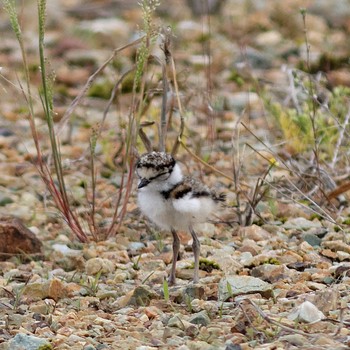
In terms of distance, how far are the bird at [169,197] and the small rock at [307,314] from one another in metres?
0.77

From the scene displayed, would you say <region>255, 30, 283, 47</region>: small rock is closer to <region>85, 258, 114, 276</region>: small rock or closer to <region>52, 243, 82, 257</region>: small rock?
<region>52, 243, 82, 257</region>: small rock

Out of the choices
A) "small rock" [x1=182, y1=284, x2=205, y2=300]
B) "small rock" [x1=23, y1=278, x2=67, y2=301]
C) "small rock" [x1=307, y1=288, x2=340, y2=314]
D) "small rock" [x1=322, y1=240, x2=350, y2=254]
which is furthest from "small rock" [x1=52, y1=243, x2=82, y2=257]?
"small rock" [x1=307, y1=288, x2=340, y2=314]

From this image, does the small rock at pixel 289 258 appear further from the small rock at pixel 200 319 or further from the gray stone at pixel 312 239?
the small rock at pixel 200 319

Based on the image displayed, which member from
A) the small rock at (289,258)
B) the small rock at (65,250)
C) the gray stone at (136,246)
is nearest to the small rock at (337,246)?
the small rock at (289,258)

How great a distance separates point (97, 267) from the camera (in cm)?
480

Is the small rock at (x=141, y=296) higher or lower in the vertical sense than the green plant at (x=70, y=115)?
lower

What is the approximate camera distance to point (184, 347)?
3621mm

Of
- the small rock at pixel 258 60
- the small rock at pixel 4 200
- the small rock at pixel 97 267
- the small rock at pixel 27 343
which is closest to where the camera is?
the small rock at pixel 27 343

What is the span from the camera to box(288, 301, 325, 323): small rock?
376 cm

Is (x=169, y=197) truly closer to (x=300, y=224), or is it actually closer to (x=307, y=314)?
(x=307, y=314)

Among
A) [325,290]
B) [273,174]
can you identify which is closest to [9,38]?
[273,174]

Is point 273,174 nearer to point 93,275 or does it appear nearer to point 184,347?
point 93,275

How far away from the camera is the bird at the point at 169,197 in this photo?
14.7 ft

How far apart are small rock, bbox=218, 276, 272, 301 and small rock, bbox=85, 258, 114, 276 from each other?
0.71 meters
